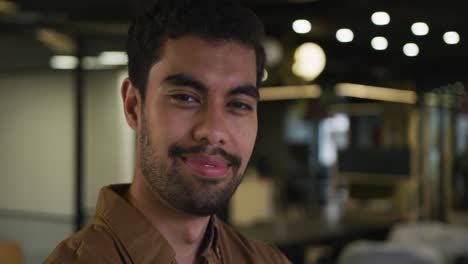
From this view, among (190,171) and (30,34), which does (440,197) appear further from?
(190,171)

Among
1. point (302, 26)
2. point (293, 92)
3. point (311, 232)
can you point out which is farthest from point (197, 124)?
point (293, 92)

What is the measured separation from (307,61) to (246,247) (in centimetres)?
376

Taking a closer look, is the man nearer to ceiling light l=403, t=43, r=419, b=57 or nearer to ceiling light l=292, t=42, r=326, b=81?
ceiling light l=403, t=43, r=419, b=57

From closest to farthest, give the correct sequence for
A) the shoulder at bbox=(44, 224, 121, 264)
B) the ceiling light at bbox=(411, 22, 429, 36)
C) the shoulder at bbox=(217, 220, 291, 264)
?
the shoulder at bbox=(44, 224, 121, 264)
the shoulder at bbox=(217, 220, 291, 264)
the ceiling light at bbox=(411, 22, 429, 36)

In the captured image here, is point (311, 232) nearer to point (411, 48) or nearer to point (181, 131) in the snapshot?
point (411, 48)

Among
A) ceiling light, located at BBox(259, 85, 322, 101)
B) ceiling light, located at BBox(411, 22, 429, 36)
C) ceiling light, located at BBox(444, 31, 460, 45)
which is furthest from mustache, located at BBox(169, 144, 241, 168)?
ceiling light, located at BBox(259, 85, 322, 101)

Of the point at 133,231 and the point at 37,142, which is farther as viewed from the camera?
the point at 37,142

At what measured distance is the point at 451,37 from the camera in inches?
89.7

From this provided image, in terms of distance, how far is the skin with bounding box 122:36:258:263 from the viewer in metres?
1.04

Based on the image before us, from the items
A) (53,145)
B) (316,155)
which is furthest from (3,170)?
(316,155)

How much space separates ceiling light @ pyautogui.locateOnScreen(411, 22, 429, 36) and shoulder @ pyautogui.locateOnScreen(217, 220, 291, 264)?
118cm

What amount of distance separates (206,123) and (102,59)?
10.1 ft

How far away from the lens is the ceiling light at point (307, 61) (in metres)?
4.80

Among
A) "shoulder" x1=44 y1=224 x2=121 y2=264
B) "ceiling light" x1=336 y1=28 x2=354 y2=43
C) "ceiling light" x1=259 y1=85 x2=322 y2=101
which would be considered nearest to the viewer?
"shoulder" x1=44 y1=224 x2=121 y2=264
